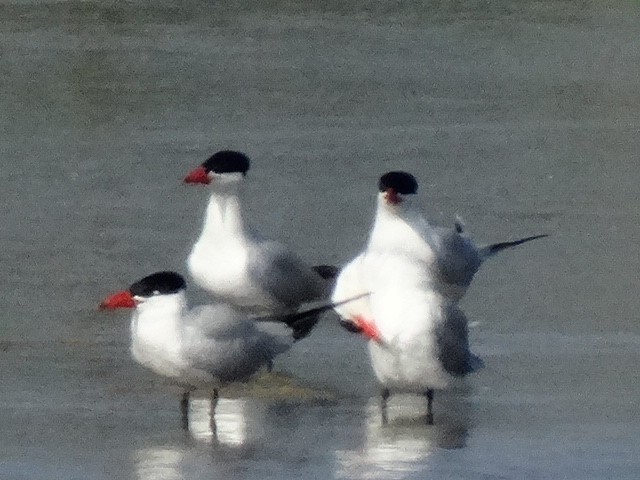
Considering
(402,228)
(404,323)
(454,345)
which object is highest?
(402,228)

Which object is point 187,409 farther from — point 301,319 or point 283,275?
point 283,275

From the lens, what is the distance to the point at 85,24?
19.9 m

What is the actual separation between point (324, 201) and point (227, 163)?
103 inches

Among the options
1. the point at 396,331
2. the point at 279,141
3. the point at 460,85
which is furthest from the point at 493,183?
the point at 396,331

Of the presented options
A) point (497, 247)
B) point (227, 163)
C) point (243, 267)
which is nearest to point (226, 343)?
point (243, 267)

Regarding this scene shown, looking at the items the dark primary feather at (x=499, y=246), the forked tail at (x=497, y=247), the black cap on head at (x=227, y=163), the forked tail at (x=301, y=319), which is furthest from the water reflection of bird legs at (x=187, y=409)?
the dark primary feather at (x=499, y=246)

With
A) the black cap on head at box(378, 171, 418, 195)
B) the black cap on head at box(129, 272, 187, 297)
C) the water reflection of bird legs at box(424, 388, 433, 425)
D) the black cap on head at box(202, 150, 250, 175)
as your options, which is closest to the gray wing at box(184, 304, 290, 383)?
the black cap on head at box(129, 272, 187, 297)

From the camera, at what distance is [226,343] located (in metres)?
8.34

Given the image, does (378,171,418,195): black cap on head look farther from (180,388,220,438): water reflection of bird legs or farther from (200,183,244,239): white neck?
(180,388,220,438): water reflection of bird legs

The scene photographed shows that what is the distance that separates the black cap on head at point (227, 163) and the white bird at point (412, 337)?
1713mm

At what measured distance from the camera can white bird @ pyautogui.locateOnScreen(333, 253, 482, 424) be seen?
828 centimetres

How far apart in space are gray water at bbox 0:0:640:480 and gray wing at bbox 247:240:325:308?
23 centimetres

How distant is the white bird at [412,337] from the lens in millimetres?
8281

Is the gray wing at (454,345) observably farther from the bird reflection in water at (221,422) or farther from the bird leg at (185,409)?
the bird leg at (185,409)
